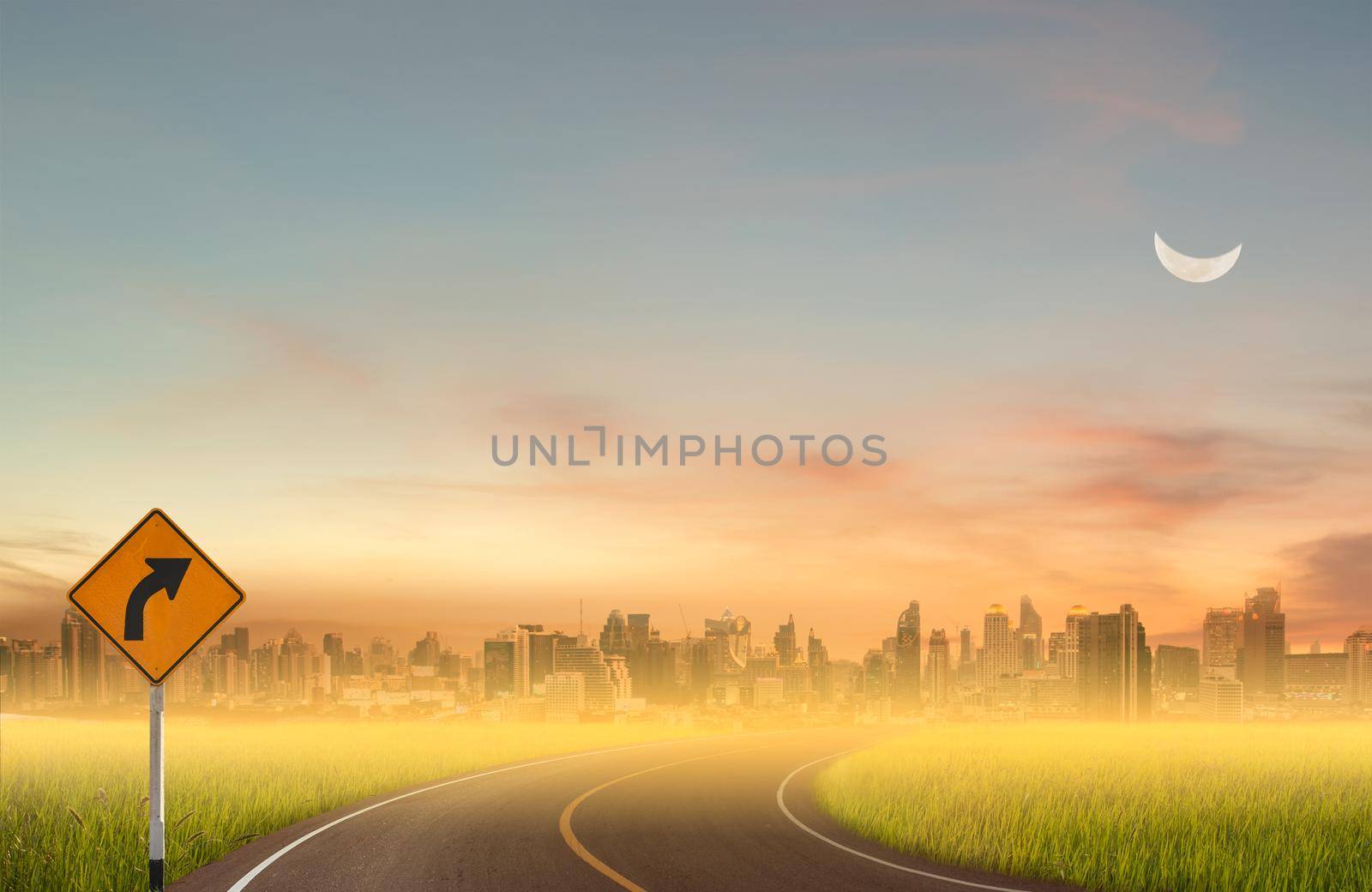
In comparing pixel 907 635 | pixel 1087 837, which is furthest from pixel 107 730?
pixel 907 635

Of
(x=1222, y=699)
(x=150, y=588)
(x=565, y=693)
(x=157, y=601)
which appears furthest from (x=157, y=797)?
(x=1222, y=699)

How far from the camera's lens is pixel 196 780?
82.1 ft

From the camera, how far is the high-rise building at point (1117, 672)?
12556 centimetres

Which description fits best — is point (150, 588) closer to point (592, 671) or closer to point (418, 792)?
point (418, 792)

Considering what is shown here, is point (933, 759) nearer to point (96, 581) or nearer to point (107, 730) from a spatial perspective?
point (96, 581)

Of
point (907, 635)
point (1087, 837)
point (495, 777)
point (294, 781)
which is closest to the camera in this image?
point (1087, 837)

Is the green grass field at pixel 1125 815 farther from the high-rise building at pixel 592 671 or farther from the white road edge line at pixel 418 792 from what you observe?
the high-rise building at pixel 592 671

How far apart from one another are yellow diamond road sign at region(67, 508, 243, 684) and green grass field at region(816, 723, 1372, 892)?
1262cm

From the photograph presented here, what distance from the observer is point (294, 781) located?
2611cm

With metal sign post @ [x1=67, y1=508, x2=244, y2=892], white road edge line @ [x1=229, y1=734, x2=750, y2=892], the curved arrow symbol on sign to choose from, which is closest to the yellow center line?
white road edge line @ [x1=229, y1=734, x2=750, y2=892]

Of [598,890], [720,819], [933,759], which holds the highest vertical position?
[598,890]

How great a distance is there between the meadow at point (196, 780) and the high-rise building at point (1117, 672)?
89.2m

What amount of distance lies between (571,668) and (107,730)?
73.8 m

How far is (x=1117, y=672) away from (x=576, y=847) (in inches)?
5012
